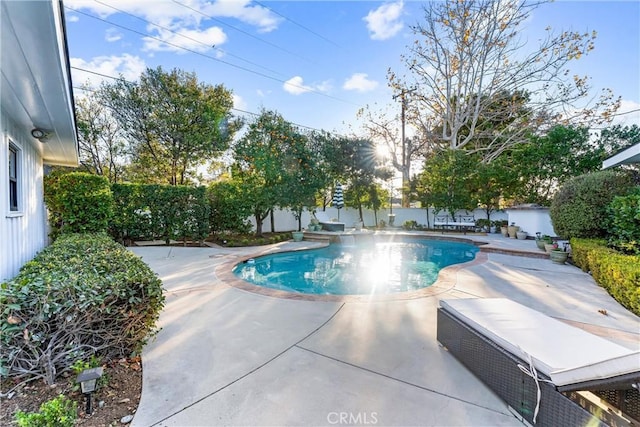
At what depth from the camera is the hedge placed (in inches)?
156

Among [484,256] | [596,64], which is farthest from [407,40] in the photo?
[484,256]

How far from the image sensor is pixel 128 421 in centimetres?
190

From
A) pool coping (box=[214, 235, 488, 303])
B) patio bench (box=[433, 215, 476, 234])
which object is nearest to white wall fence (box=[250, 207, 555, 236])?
patio bench (box=[433, 215, 476, 234])

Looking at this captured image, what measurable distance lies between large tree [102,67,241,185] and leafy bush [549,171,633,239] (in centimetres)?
1577

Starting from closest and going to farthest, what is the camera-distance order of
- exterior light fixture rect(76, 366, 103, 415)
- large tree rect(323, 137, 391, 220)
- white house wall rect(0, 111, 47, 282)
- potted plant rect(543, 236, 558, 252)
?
exterior light fixture rect(76, 366, 103, 415) → white house wall rect(0, 111, 47, 282) → potted plant rect(543, 236, 558, 252) → large tree rect(323, 137, 391, 220)

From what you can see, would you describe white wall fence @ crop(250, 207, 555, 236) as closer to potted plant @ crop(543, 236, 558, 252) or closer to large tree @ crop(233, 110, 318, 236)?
large tree @ crop(233, 110, 318, 236)

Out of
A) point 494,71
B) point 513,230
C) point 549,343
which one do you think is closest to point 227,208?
point 549,343

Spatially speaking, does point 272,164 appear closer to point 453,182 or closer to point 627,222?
point 453,182

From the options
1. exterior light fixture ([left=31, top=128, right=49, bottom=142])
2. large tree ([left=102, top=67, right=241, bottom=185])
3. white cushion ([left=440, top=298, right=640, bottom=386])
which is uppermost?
large tree ([left=102, top=67, right=241, bottom=185])

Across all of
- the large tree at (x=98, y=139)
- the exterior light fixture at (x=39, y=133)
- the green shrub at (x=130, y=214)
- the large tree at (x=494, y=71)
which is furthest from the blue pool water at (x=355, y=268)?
the large tree at (x=98, y=139)

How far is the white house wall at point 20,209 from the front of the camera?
327cm

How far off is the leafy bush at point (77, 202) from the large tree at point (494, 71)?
16.2 meters

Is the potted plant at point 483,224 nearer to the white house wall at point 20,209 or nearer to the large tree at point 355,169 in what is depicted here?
the large tree at point 355,169

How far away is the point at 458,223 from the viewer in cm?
1580
